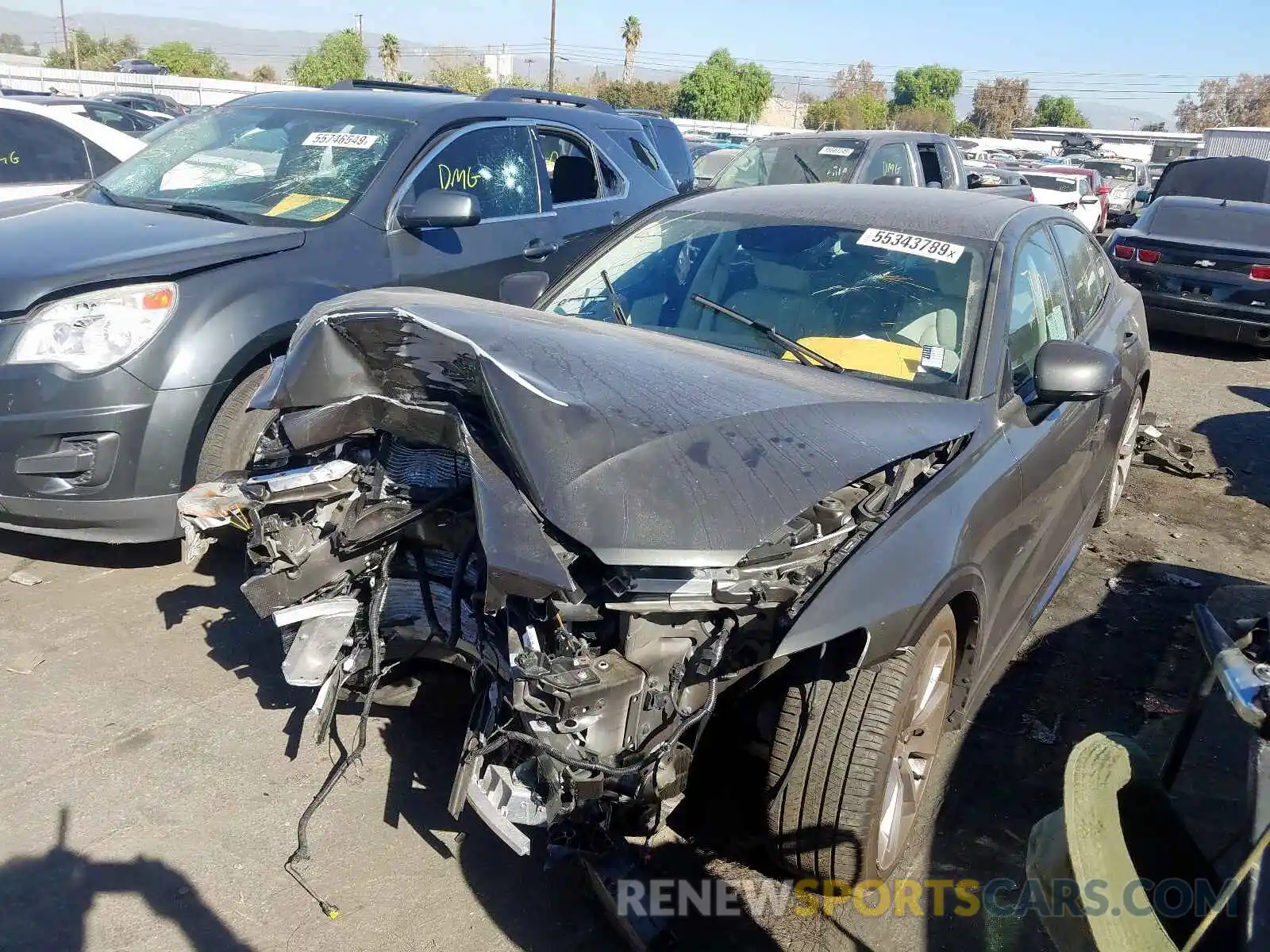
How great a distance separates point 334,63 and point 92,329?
63.7 meters

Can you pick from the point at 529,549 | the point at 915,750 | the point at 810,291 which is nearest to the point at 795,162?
the point at 810,291

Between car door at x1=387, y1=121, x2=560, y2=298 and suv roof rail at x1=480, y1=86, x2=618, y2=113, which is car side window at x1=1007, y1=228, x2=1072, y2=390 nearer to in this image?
car door at x1=387, y1=121, x2=560, y2=298

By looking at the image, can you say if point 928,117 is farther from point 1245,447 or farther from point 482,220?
point 482,220

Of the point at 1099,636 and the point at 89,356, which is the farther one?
the point at 1099,636

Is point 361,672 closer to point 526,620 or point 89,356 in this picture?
point 526,620

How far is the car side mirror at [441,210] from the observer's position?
4.75 m

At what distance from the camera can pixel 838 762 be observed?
2.54 metres

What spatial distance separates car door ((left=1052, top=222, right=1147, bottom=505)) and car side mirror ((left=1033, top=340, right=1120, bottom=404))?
2.82 ft

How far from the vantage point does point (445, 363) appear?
279cm

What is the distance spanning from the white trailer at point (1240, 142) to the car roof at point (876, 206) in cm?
3310

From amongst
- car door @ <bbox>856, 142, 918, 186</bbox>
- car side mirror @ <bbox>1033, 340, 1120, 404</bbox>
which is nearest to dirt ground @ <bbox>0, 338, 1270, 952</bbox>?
car side mirror @ <bbox>1033, 340, 1120, 404</bbox>

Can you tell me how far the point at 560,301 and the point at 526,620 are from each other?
6.26 feet

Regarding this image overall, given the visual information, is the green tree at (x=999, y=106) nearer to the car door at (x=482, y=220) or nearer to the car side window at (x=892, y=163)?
the car side window at (x=892, y=163)

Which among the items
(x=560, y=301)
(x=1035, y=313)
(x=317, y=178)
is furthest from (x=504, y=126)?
(x=1035, y=313)
